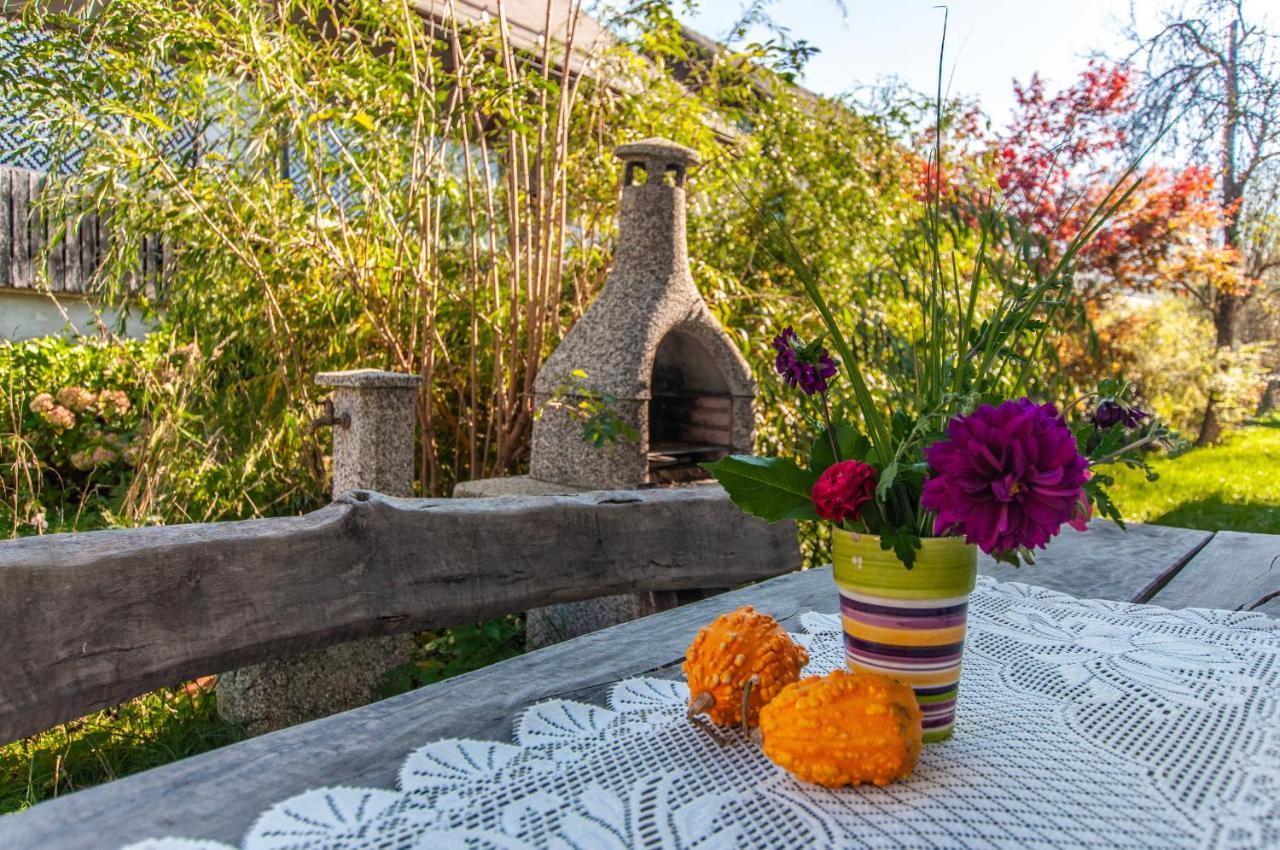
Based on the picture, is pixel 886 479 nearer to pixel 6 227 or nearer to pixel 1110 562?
pixel 1110 562

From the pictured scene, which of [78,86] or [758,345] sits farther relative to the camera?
[758,345]

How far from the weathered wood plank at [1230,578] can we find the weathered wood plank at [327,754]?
0.86m

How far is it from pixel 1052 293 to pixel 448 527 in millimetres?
1050

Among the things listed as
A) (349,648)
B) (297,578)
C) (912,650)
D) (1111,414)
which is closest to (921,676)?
(912,650)

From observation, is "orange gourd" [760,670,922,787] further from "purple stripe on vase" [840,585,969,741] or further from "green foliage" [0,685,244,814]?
"green foliage" [0,685,244,814]

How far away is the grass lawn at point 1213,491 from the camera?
5.58 meters

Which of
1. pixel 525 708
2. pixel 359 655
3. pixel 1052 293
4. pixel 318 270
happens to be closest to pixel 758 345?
pixel 318 270

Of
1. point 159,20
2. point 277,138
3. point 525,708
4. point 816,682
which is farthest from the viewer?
point 277,138

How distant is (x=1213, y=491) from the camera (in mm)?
6645

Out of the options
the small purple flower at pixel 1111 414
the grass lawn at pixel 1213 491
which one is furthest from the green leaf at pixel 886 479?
the grass lawn at pixel 1213 491

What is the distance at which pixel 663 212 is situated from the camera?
324cm

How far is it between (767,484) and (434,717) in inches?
17.7

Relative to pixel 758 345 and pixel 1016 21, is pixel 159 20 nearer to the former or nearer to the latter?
pixel 758 345

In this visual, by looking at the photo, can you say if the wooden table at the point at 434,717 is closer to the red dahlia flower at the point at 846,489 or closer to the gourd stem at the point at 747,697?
the gourd stem at the point at 747,697
